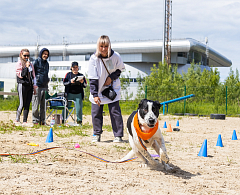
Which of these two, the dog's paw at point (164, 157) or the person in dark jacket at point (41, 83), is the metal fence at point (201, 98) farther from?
the dog's paw at point (164, 157)

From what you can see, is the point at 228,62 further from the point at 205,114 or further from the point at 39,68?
the point at 39,68

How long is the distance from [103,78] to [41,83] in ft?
10.5

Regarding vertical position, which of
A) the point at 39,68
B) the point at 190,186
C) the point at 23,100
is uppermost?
the point at 39,68

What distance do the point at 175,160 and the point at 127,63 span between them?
1502 inches

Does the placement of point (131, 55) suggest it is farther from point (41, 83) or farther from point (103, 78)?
point (103, 78)

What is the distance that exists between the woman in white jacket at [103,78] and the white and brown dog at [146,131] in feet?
5.97

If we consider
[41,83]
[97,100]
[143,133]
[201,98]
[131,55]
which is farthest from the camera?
[131,55]

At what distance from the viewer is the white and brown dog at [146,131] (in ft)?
11.8

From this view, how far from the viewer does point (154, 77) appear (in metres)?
22.1

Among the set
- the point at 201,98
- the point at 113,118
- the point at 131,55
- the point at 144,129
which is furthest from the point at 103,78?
the point at 131,55

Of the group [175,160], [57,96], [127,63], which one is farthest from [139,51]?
[175,160]

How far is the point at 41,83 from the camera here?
8195 mm

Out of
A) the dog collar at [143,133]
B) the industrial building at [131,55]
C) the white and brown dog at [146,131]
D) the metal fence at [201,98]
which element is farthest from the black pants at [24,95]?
the industrial building at [131,55]

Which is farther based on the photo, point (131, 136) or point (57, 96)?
point (57, 96)
